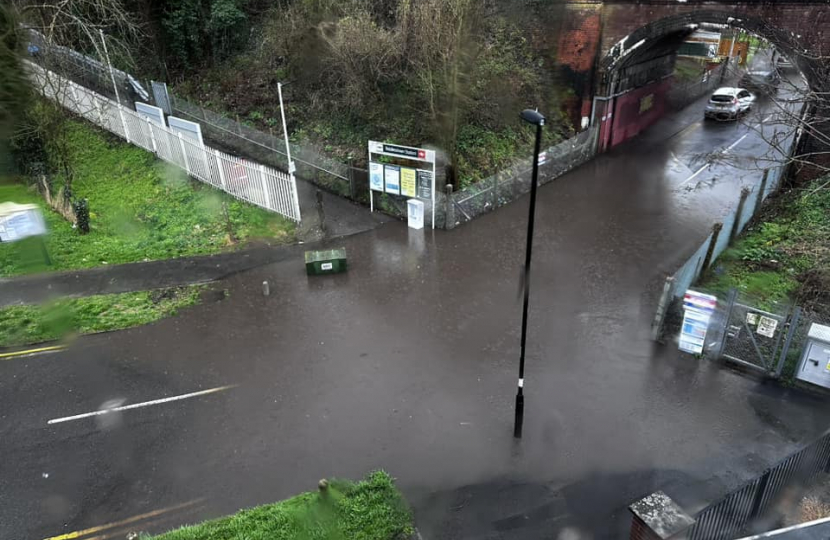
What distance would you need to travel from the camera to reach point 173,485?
28.4 ft

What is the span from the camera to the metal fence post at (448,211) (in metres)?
16.5

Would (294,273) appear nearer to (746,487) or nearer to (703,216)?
(746,487)

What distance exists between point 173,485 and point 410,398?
4.13 meters

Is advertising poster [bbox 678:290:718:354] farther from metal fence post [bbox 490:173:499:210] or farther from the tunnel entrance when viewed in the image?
the tunnel entrance

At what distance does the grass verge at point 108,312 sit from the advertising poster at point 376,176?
6.16 m

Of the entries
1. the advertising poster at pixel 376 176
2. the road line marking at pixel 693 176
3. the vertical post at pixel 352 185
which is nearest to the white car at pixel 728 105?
the road line marking at pixel 693 176

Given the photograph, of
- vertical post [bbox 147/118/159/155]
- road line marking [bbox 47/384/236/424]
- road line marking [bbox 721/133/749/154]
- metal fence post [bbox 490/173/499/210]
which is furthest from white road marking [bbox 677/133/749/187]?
vertical post [bbox 147/118/159/155]

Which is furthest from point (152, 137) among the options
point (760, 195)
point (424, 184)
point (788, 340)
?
point (760, 195)

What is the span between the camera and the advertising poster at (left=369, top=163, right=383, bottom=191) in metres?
17.1

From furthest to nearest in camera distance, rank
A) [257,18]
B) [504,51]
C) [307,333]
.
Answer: [257,18], [504,51], [307,333]

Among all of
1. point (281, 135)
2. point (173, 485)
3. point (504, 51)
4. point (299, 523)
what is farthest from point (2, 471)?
point (504, 51)

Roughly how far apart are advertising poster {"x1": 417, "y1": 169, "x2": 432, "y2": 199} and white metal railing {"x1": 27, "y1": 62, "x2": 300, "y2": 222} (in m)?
3.63

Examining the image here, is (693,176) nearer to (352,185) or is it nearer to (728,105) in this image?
(728,105)

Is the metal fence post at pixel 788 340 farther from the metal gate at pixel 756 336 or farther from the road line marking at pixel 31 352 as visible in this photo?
the road line marking at pixel 31 352
